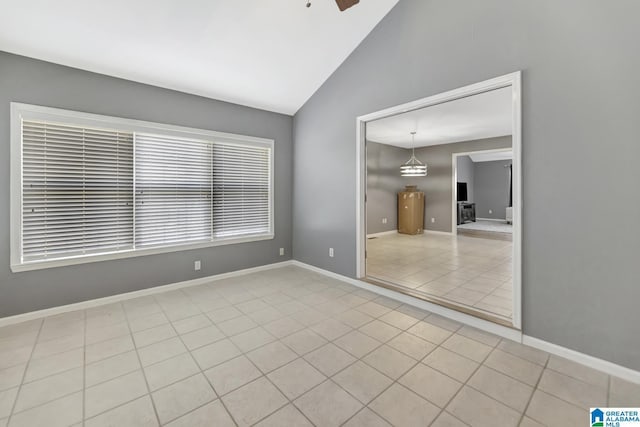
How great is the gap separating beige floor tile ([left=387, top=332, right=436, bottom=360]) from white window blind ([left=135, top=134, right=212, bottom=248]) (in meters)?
2.85

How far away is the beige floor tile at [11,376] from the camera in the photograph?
1.79 meters

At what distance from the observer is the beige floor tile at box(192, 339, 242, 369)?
6.67ft

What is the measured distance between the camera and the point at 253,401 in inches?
64.8

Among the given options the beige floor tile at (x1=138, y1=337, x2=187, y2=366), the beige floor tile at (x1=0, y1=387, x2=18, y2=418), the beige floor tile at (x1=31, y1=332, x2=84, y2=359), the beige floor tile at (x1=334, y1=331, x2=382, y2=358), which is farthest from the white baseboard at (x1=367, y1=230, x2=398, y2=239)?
the beige floor tile at (x1=0, y1=387, x2=18, y2=418)

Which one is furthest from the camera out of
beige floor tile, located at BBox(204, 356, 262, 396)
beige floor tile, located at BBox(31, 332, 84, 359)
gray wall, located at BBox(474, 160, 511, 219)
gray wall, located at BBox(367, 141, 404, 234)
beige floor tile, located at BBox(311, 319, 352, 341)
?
gray wall, located at BBox(474, 160, 511, 219)

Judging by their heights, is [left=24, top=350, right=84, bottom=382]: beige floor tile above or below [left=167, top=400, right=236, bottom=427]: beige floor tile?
above

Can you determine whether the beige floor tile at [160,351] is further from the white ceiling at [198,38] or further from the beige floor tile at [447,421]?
the white ceiling at [198,38]

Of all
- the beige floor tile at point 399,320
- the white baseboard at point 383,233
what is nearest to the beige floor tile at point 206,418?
the beige floor tile at point 399,320

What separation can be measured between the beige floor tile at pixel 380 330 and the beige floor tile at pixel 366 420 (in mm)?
822

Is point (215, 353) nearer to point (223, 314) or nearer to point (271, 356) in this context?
point (271, 356)

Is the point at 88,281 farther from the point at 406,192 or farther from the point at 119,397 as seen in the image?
the point at 406,192

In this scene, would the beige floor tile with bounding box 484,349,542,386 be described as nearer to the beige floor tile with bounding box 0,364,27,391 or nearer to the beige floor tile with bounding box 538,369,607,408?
the beige floor tile with bounding box 538,369,607,408

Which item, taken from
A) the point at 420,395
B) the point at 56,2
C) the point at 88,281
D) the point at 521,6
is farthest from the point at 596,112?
the point at 88,281

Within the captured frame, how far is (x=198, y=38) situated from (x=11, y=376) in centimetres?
324
